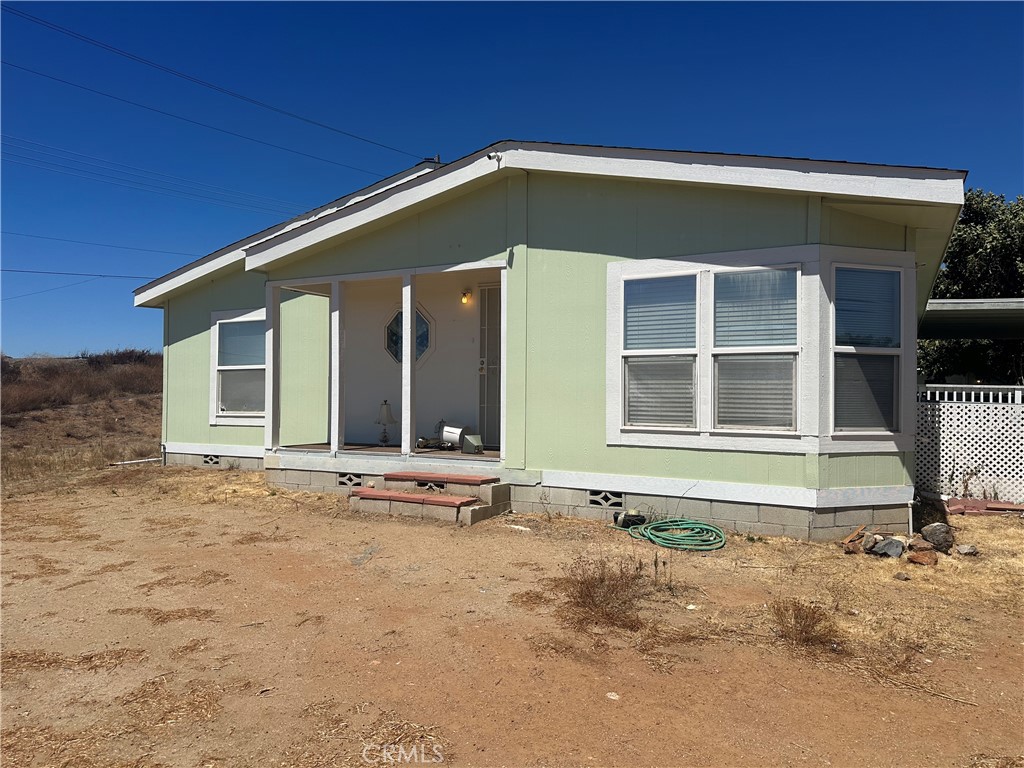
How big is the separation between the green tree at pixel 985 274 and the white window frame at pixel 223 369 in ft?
55.4

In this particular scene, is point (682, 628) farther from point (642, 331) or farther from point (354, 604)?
point (642, 331)

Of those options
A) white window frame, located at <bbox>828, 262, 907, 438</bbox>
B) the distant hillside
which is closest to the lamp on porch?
white window frame, located at <bbox>828, 262, 907, 438</bbox>

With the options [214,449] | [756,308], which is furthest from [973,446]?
[214,449]

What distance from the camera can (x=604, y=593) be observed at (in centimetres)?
455

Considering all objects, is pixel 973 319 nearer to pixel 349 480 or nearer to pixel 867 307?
pixel 867 307

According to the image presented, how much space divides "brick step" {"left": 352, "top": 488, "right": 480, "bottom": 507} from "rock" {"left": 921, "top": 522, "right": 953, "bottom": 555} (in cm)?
446

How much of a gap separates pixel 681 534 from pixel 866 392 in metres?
2.30

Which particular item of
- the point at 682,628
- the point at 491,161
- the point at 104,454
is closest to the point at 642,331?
the point at 491,161

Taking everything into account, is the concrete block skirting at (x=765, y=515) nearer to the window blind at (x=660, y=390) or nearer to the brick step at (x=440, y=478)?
the window blind at (x=660, y=390)

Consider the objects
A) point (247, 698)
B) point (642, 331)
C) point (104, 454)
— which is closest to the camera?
point (247, 698)

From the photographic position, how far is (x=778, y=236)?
6371 mm

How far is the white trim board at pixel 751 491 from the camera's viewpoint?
622 cm

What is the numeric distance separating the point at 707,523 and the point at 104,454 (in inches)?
539

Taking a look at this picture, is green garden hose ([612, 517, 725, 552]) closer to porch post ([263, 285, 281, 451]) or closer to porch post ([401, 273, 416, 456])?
porch post ([401, 273, 416, 456])
